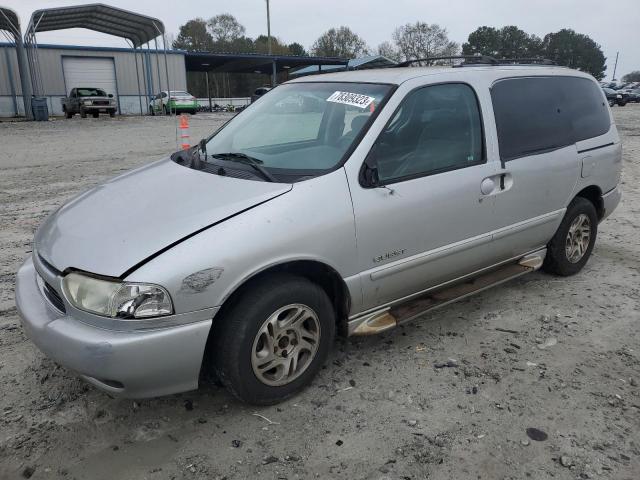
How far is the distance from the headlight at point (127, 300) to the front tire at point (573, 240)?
10.9 ft

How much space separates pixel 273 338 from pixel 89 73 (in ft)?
131

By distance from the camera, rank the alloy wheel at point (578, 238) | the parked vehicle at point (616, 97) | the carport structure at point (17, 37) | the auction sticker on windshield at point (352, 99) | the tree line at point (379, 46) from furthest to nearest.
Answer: the tree line at point (379, 46)
the parked vehicle at point (616, 97)
the carport structure at point (17, 37)
the alloy wheel at point (578, 238)
the auction sticker on windshield at point (352, 99)

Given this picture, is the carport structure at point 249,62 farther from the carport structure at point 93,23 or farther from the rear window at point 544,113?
the rear window at point 544,113

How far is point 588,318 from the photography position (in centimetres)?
380

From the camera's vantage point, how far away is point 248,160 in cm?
313

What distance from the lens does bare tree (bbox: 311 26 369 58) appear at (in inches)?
3004

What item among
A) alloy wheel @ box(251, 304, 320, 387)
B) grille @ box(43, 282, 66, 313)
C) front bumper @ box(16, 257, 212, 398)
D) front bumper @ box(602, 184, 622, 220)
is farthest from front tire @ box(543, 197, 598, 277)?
grille @ box(43, 282, 66, 313)

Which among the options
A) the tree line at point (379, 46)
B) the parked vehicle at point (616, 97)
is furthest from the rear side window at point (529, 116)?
the tree line at point (379, 46)

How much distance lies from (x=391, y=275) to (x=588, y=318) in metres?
1.75

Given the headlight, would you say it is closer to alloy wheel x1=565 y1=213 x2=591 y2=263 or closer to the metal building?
alloy wheel x1=565 y1=213 x2=591 y2=263

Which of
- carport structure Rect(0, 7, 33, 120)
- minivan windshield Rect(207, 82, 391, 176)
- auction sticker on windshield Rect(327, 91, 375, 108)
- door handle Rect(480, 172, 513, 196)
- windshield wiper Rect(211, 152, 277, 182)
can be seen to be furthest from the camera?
carport structure Rect(0, 7, 33, 120)

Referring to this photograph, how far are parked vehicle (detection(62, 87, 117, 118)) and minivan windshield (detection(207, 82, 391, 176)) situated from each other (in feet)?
91.7

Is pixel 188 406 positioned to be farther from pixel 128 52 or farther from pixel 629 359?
pixel 128 52

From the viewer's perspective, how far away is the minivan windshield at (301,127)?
3.01m
